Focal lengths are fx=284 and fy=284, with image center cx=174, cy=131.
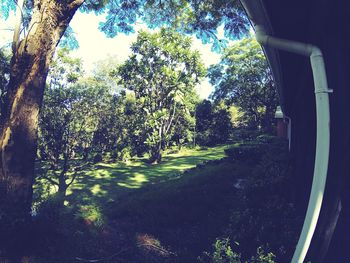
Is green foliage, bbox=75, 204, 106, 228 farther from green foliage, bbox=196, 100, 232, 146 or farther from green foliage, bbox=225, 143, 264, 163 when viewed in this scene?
green foliage, bbox=196, 100, 232, 146

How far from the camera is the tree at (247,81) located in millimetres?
31891

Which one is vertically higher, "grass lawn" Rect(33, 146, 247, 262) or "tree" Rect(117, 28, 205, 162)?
"tree" Rect(117, 28, 205, 162)

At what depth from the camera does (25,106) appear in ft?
17.3

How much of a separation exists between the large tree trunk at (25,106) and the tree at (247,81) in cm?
2809

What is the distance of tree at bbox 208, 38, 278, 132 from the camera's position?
31891 mm

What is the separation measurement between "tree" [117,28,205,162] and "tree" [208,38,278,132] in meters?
9.98

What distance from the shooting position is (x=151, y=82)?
23.2 m

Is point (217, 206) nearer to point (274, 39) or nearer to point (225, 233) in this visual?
point (225, 233)

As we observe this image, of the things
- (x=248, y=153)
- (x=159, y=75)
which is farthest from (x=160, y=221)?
(x=159, y=75)

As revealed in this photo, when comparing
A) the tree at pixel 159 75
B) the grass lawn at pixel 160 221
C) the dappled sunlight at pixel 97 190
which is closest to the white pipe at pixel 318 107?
the grass lawn at pixel 160 221

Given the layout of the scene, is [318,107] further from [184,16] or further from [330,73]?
[184,16]

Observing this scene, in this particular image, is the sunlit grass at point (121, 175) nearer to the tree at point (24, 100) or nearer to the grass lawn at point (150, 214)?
the grass lawn at point (150, 214)

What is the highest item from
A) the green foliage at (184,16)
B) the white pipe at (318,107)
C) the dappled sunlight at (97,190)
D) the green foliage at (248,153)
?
the green foliage at (184,16)

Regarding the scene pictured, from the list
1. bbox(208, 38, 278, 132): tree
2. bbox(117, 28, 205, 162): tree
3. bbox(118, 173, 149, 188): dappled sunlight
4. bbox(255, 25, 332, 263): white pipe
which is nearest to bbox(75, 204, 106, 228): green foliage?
bbox(255, 25, 332, 263): white pipe
